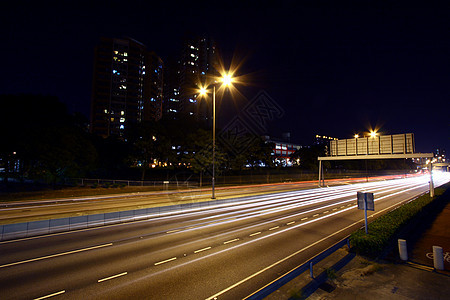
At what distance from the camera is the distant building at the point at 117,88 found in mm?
99188

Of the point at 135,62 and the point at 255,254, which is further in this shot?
the point at 135,62

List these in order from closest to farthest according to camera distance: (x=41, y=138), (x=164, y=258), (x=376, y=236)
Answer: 1. (x=164, y=258)
2. (x=376, y=236)
3. (x=41, y=138)

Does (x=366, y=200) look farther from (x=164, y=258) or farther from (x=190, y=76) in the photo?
(x=190, y=76)

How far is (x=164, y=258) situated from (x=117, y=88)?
369 feet

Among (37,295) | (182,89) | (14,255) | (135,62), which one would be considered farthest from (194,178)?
(182,89)

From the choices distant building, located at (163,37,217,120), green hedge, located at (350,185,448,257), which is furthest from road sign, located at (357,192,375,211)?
distant building, located at (163,37,217,120)

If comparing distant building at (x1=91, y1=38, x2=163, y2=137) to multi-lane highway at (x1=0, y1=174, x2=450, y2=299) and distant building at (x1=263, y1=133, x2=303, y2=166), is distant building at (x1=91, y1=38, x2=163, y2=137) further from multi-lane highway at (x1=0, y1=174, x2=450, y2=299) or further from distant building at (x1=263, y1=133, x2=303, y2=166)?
multi-lane highway at (x1=0, y1=174, x2=450, y2=299)

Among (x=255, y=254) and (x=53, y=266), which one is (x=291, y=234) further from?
(x=53, y=266)

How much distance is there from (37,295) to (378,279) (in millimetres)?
9252

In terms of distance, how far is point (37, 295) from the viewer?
18.0 feet

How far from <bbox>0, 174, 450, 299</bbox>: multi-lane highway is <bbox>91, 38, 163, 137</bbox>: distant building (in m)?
92.8

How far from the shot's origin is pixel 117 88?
103062 mm

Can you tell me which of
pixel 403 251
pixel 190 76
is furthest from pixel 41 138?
pixel 190 76

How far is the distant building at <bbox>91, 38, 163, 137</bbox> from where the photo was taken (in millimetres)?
99188
